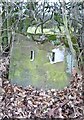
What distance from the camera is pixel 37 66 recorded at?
18.4 feet

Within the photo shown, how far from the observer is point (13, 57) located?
5.59 metres

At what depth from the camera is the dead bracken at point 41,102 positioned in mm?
5500

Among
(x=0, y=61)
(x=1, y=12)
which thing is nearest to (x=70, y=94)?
(x=0, y=61)

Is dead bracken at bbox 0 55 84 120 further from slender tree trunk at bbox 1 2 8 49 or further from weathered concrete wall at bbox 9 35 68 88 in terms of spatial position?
slender tree trunk at bbox 1 2 8 49

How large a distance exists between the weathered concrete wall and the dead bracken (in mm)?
93

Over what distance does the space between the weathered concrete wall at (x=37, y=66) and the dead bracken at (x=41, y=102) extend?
0.31 feet

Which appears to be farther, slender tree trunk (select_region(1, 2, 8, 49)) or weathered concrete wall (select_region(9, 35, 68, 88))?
weathered concrete wall (select_region(9, 35, 68, 88))

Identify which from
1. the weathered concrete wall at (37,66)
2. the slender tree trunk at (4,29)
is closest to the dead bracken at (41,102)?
the weathered concrete wall at (37,66)

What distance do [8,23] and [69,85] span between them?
1053 mm

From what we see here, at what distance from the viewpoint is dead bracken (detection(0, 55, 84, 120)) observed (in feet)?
18.0

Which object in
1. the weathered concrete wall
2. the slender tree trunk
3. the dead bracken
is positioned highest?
the slender tree trunk

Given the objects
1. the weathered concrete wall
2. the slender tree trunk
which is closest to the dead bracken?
the weathered concrete wall

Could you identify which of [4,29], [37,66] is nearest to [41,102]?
[37,66]

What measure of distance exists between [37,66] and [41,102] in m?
0.44
